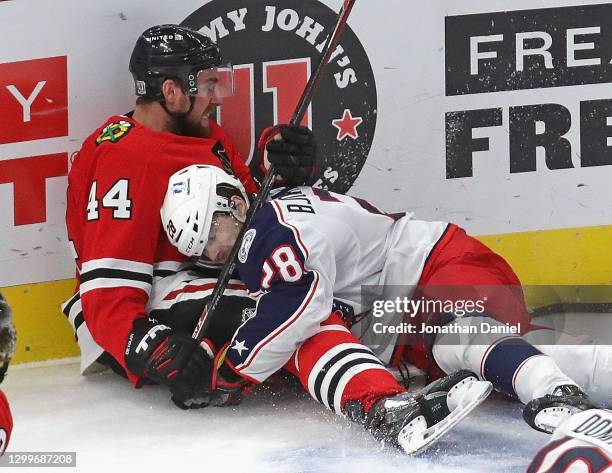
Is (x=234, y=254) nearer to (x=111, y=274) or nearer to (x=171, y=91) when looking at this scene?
(x=111, y=274)

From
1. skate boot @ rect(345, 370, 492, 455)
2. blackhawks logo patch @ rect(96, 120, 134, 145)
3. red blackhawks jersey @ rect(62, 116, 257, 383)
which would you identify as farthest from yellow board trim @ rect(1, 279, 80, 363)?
skate boot @ rect(345, 370, 492, 455)

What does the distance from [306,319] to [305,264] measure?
0.41 ft

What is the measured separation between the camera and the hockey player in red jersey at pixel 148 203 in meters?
2.98

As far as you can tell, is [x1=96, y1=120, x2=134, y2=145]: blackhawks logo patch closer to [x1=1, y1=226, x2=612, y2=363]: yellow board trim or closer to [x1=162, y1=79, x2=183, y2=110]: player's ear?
[x1=162, y1=79, x2=183, y2=110]: player's ear

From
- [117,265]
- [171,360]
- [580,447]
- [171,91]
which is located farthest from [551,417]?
[171,91]

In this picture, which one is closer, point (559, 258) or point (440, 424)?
point (440, 424)

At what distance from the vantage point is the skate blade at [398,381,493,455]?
250 cm

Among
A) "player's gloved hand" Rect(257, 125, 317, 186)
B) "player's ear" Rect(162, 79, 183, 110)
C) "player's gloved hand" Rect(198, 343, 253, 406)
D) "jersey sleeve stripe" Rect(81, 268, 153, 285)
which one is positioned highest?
Answer: "player's ear" Rect(162, 79, 183, 110)

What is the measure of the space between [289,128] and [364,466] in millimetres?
959

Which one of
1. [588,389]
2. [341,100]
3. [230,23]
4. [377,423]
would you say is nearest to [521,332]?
[588,389]

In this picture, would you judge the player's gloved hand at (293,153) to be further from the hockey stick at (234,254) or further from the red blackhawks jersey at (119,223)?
the red blackhawks jersey at (119,223)

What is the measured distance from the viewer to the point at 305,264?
110 inches

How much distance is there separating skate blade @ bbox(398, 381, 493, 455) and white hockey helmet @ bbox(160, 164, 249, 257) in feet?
2.47

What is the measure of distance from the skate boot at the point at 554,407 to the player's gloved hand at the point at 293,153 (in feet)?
2.98
